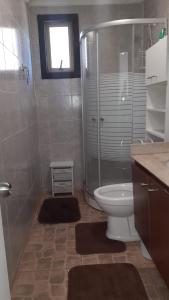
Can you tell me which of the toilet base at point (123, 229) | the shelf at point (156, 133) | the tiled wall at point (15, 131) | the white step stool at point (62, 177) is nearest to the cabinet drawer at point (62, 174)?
the white step stool at point (62, 177)

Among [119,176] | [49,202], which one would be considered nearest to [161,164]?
[119,176]

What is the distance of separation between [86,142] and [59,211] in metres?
0.93

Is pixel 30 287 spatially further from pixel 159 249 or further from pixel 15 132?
pixel 15 132

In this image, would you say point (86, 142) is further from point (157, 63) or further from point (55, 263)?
point (55, 263)

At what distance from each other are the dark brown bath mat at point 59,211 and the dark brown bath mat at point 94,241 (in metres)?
0.23

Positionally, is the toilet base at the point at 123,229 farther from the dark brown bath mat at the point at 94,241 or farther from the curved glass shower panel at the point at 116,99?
the curved glass shower panel at the point at 116,99

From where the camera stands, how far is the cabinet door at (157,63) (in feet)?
6.17

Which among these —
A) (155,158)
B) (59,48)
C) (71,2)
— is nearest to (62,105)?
(59,48)

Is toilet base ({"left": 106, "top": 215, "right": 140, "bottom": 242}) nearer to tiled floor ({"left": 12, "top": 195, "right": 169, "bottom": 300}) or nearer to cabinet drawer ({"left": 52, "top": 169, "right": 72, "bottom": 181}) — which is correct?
tiled floor ({"left": 12, "top": 195, "right": 169, "bottom": 300})

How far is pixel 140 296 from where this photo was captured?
1.56m

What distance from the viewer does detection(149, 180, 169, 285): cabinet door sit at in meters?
1.24

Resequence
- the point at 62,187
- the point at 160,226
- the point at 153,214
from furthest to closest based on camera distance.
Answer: the point at 62,187 < the point at 153,214 < the point at 160,226

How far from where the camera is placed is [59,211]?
113 inches

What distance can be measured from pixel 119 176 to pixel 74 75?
1.49m
